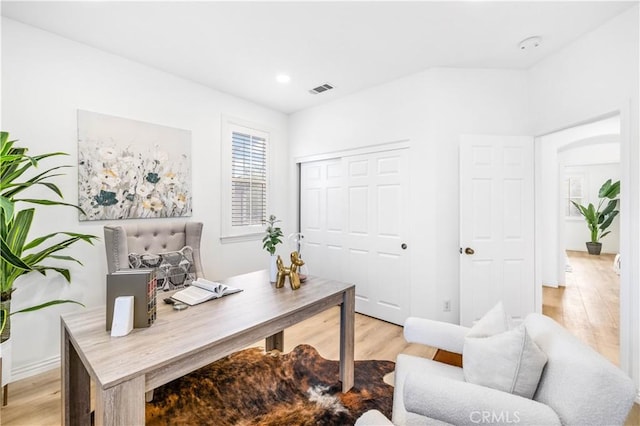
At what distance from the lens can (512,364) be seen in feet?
3.63

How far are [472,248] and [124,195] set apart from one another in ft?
11.2

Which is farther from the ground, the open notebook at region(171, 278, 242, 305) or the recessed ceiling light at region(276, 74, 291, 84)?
the recessed ceiling light at region(276, 74, 291, 84)

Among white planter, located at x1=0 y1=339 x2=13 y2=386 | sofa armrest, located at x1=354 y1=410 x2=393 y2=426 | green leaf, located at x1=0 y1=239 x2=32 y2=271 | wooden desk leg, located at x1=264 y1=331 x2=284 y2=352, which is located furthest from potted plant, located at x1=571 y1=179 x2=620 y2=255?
white planter, located at x1=0 y1=339 x2=13 y2=386

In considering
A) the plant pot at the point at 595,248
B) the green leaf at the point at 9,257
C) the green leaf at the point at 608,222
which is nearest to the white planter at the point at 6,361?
the green leaf at the point at 9,257

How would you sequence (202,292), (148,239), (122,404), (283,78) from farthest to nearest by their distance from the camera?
1. (283,78)
2. (148,239)
3. (202,292)
4. (122,404)

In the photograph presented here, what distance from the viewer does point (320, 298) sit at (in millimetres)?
1757

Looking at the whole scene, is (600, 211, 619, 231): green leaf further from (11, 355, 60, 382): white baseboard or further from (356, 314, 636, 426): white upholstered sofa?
A: (11, 355, 60, 382): white baseboard

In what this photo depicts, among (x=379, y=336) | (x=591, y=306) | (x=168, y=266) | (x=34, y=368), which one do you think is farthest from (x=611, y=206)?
(x=34, y=368)

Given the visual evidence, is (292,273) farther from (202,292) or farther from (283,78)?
(283,78)

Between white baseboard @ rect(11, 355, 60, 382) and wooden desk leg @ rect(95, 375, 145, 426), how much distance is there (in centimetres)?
202

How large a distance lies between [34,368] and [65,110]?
2.07 metres

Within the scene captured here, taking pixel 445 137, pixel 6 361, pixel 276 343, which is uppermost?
pixel 445 137

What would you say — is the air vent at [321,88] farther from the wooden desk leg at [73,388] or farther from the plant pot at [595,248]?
the plant pot at [595,248]

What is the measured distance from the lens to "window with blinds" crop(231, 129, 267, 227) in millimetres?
3693
